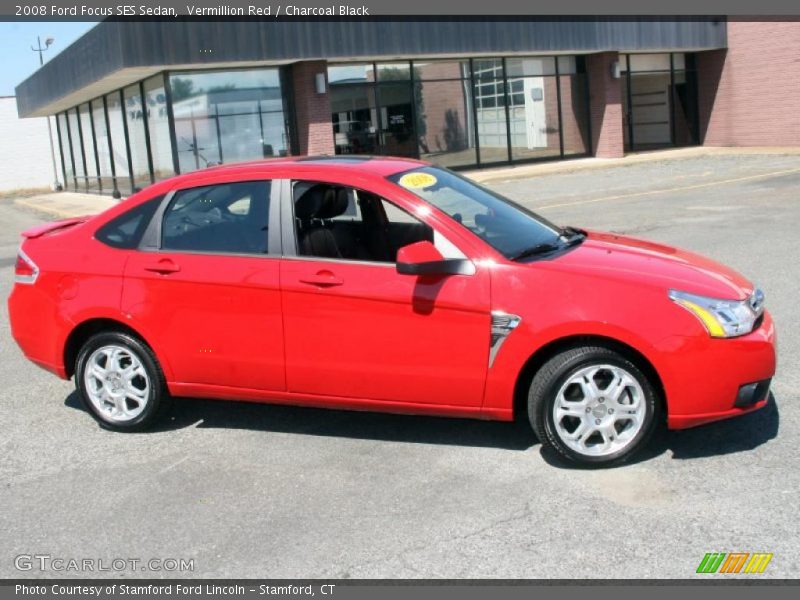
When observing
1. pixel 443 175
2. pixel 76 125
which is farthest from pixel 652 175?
pixel 76 125

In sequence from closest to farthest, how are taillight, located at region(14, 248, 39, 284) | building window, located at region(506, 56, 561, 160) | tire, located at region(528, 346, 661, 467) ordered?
tire, located at region(528, 346, 661, 467), taillight, located at region(14, 248, 39, 284), building window, located at region(506, 56, 561, 160)

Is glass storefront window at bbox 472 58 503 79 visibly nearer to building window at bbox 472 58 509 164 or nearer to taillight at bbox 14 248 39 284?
building window at bbox 472 58 509 164

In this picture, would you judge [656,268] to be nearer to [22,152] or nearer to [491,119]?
[491,119]

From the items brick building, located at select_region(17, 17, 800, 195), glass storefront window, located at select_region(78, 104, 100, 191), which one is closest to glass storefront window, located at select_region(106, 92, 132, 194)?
brick building, located at select_region(17, 17, 800, 195)

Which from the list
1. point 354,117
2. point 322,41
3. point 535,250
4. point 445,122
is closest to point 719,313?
point 535,250

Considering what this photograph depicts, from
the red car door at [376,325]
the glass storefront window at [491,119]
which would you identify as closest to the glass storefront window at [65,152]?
the glass storefront window at [491,119]

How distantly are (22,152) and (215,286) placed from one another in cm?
4613

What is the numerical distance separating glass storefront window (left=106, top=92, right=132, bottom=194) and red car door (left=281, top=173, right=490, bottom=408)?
24.7 metres

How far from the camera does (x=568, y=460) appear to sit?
4777 millimetres

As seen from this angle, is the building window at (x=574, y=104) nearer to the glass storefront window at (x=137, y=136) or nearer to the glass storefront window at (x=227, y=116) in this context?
the glass storefront window at (x=227, y=116)

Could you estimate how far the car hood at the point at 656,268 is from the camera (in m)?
4.71

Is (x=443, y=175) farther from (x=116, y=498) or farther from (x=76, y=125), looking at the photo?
(x=76, y=125)

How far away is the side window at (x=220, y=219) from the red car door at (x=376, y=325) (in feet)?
0.62

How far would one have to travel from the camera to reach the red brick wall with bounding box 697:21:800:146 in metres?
29.6
